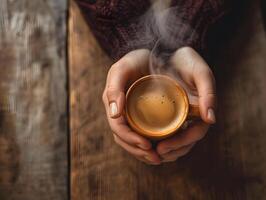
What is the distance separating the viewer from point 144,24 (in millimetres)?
1098

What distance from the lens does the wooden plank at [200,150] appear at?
102 cm

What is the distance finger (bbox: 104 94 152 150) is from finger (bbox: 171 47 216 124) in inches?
5.9

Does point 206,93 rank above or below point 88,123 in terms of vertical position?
above

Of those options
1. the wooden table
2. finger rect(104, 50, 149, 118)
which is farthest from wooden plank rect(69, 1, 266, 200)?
finger rect(104, 50, 149, 118)

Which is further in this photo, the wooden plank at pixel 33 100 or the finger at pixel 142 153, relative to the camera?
the wooden plank at pixel 33 100

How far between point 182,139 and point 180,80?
0.21m

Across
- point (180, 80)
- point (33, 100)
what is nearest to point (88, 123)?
point (33, 100)

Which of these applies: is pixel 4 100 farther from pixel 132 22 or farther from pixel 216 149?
pixel 216 149

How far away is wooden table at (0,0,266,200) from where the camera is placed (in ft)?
3.37

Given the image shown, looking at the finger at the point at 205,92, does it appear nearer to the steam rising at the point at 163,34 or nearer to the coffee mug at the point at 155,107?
the coffee mug at the point at 155,107

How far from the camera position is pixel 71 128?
1071 mm

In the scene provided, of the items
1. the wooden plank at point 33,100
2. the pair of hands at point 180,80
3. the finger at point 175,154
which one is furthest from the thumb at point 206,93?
the wooden plank at point 33,100

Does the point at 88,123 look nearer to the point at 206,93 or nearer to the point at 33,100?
the point at 33,100

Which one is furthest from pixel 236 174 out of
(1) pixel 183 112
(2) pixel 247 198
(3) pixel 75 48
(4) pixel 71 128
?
(3) pixel 75 48
